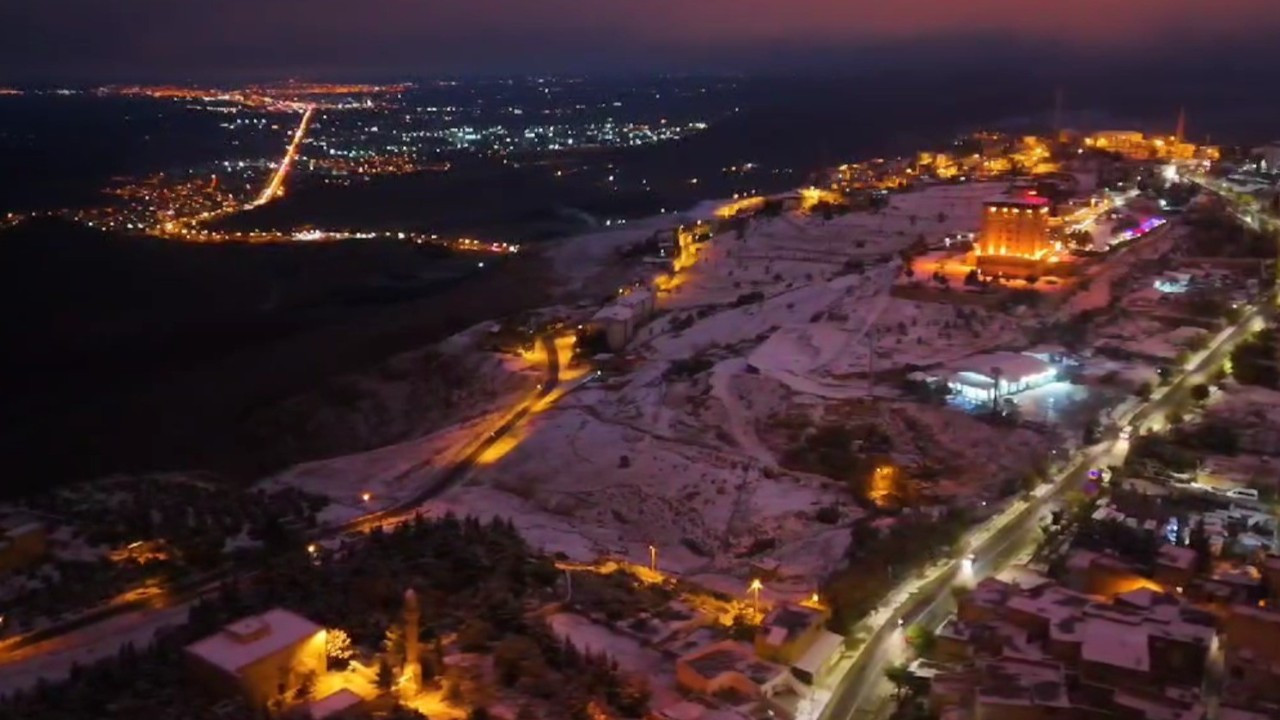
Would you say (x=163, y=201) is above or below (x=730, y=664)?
below

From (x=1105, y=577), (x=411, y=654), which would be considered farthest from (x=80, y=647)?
(x=1105, y=577)

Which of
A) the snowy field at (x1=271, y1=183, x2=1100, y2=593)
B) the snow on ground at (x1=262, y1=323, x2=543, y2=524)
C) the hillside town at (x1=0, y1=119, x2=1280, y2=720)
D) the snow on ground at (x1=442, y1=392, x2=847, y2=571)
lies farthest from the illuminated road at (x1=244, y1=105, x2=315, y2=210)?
the snow on ground at (x1=442, y1=392, x2=847, y2=571)

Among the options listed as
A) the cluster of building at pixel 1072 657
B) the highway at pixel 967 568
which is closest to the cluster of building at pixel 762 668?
the highway at pixel 967 568

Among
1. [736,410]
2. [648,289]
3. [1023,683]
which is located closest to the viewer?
[1023,683]

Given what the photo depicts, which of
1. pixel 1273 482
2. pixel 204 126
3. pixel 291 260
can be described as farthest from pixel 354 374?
pixel 204 126

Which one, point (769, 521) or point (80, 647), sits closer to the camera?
point (80, 647)

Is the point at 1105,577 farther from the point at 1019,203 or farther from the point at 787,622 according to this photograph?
the point at 1019,203

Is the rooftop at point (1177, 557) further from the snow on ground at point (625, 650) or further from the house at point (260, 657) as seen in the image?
the house at point (260, 657)
